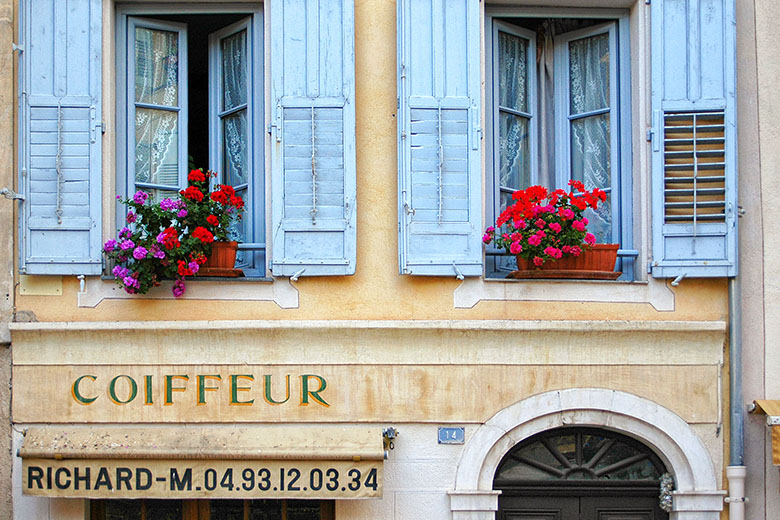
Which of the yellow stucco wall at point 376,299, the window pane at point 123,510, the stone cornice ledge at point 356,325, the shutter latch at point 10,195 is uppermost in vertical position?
the shutter latch at point 10,195

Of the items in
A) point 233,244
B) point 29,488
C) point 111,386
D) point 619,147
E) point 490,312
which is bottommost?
point 29,488

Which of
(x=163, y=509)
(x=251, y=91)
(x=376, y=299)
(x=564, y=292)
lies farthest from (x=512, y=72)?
(x=163, y=509)

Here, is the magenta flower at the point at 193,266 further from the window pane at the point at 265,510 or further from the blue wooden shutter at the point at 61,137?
the window pane at the point at 265,510

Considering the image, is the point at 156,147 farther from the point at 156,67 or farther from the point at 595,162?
the point at 595,162

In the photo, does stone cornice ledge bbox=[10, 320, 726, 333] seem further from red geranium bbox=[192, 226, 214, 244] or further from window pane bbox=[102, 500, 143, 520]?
window pane bbox=[102, 500, 143, 520]

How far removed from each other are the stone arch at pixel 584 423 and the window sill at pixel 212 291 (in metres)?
1.50

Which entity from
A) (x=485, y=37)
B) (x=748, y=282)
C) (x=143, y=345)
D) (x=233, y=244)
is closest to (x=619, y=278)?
(x=748, y=282)

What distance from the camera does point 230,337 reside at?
21.0 feet

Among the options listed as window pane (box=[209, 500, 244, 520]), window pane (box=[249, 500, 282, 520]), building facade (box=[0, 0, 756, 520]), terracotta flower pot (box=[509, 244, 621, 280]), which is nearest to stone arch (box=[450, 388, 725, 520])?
building facade (box=[0, 0, 756, 520])

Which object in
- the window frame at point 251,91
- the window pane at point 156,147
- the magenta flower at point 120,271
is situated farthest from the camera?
the window pane at point 156,147

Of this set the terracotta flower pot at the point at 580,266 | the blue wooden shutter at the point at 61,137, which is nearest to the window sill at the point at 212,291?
the blue wooden shutter at the point at 61,137

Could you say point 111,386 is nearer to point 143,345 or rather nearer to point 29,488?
point 143,345

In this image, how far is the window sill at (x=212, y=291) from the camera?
6.45m

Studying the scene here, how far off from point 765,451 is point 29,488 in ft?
14.9
